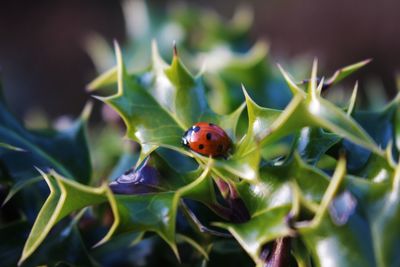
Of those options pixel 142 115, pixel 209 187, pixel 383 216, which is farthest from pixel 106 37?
pixel 383 216

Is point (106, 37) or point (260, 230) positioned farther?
point (106, 37)

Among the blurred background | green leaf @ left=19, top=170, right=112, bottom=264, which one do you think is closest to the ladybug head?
green leaf @ left=19, top=170, right=112, bottom=264

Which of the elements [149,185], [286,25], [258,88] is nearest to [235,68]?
[258,88]

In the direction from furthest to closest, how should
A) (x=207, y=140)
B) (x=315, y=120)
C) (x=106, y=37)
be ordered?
(x=106, y=37) → (x=207, y=140) → (x=315, y=120)

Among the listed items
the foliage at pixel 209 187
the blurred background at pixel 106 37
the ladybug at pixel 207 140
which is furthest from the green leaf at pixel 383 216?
the blurred background at pixel 106 37

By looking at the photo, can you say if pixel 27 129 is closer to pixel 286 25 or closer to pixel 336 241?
pixel 336 241

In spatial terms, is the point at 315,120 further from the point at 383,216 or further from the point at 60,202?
the point at 60,202
